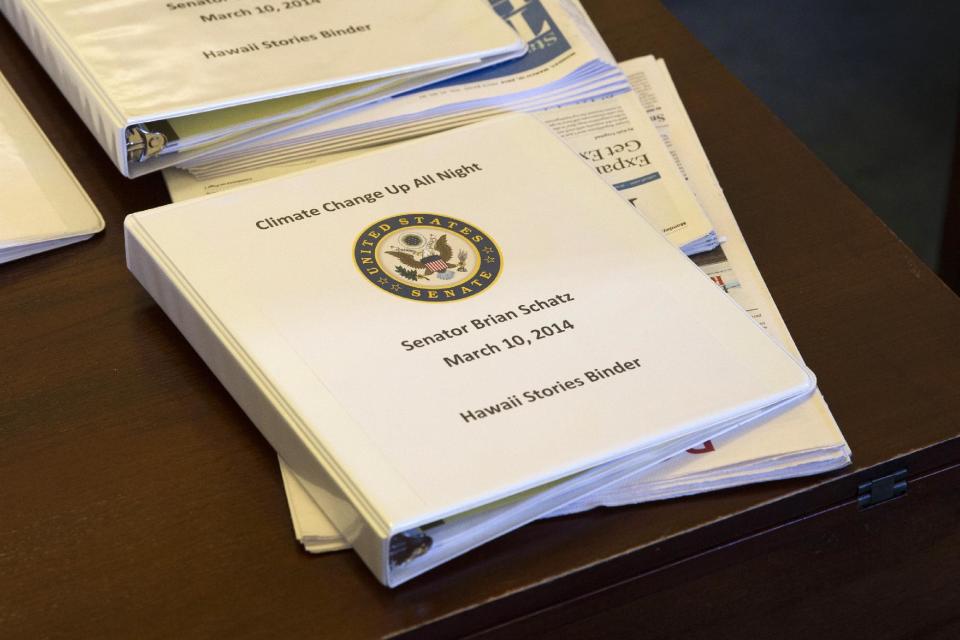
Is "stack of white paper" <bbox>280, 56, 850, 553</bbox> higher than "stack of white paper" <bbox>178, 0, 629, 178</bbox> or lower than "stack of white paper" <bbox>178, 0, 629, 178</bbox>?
lower

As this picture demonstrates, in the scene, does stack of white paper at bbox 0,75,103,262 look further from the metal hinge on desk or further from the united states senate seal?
the metal hinge on desk

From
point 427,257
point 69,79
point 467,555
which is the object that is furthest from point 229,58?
point 467,555

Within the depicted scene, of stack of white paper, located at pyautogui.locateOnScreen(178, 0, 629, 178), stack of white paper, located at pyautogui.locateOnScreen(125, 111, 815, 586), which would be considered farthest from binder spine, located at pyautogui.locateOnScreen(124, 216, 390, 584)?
stack of white paper, located at pyautogui.locateOnScreen(178, 0, 629, 178)

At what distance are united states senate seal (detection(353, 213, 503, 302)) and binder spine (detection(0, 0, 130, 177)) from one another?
0.17 metres

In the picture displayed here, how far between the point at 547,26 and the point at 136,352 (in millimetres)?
384

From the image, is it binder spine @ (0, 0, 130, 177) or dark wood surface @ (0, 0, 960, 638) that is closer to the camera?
dark wood surface @ (0, 0, 960, 638)

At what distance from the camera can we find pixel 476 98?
2.49 feet

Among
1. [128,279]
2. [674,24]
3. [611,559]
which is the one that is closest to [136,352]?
[128,279]

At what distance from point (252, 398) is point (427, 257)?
Answer: 12cm

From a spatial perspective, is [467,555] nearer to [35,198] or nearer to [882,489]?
[882,489]

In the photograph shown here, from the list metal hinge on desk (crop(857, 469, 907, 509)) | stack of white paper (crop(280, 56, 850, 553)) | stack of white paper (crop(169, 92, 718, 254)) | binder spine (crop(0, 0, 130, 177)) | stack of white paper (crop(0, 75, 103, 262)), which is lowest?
metal hinge on desk (crop(857, 469, 907, 509))

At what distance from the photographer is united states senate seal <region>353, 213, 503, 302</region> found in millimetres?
605

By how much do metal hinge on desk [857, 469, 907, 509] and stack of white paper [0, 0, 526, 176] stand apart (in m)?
0.37

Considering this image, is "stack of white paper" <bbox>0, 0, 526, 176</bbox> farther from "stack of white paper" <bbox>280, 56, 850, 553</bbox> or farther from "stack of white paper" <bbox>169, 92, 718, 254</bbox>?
"stack of white paper" <bbox>280, 56, 850, 553</bbox>
